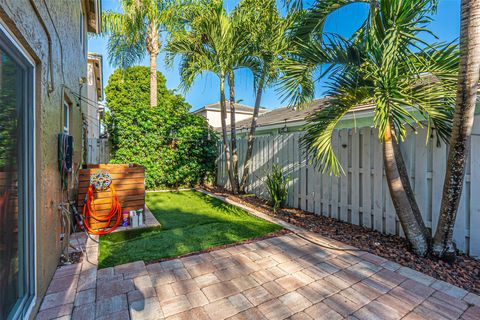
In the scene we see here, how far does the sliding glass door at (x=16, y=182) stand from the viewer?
173 cm

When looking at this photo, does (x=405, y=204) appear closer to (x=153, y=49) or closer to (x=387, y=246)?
(x=387, y=246)

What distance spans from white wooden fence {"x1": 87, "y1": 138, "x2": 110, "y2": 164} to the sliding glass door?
6933 mm

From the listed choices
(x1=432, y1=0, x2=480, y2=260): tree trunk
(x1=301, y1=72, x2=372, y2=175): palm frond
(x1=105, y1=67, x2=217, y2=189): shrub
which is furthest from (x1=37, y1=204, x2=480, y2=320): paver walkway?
(x1=105, y1=67, x2=217, y2=189): shrub

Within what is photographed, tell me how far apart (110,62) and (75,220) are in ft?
38.3

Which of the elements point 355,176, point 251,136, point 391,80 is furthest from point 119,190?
point 391,80

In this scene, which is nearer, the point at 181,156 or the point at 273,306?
the point at 273,306

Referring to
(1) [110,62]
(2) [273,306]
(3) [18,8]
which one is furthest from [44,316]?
(1) [110,62]

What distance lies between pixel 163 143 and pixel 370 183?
7.18 m

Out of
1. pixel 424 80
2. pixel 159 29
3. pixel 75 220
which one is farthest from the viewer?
pixel 159 29

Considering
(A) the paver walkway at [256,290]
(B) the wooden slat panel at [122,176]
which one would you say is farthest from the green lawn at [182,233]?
(B) the wooden slat panel at [122,176]

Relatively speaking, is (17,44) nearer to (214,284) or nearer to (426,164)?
(214,284)

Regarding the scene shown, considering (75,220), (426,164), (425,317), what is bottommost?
(425,317)

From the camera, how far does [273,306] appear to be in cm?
238

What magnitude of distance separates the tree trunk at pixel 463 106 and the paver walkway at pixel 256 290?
1.05 metres
